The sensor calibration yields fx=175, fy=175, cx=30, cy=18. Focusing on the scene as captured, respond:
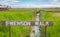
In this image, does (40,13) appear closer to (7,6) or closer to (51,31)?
(51,31)

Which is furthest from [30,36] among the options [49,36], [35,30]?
[49,36]

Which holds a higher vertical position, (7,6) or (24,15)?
(7,6)

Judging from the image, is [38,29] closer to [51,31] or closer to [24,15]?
[51,31]

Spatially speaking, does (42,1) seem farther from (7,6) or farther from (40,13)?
(7,6)

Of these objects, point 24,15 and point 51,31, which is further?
point 24,15

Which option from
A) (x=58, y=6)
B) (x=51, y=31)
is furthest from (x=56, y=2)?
(x=51, y=31)

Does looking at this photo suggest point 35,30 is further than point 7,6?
No

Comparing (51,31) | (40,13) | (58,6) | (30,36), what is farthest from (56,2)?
(30,36)

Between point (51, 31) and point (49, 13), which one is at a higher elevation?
point (49, 13)

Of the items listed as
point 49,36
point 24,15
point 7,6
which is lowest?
point 49,36
